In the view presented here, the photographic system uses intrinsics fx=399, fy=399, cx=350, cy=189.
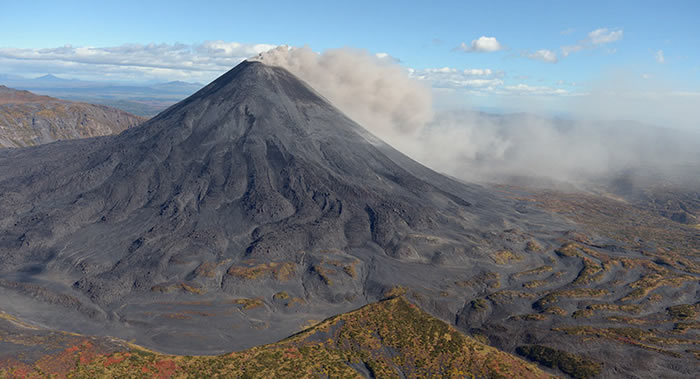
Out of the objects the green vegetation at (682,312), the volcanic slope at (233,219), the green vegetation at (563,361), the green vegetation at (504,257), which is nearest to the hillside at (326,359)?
the green vegetation at (563,361)

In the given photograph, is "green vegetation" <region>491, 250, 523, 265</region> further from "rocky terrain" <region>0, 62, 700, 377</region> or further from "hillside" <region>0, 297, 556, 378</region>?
"hillside" <region>0, 297, 556, 378</region>

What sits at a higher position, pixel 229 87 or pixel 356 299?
pixel 229 87

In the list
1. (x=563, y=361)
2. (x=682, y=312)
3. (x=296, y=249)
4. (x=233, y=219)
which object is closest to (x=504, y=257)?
(x=682, y=312)

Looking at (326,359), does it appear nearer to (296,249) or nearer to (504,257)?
(296,249)

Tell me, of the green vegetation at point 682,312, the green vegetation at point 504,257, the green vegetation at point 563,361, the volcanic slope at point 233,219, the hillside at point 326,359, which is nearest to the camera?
the hillside at point 326,359

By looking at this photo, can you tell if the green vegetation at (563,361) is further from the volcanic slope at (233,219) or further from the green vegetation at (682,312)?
the green vegetation at (682,312)

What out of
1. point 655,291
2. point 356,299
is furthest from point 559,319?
point 356,299

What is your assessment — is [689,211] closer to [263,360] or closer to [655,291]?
[655,291]
